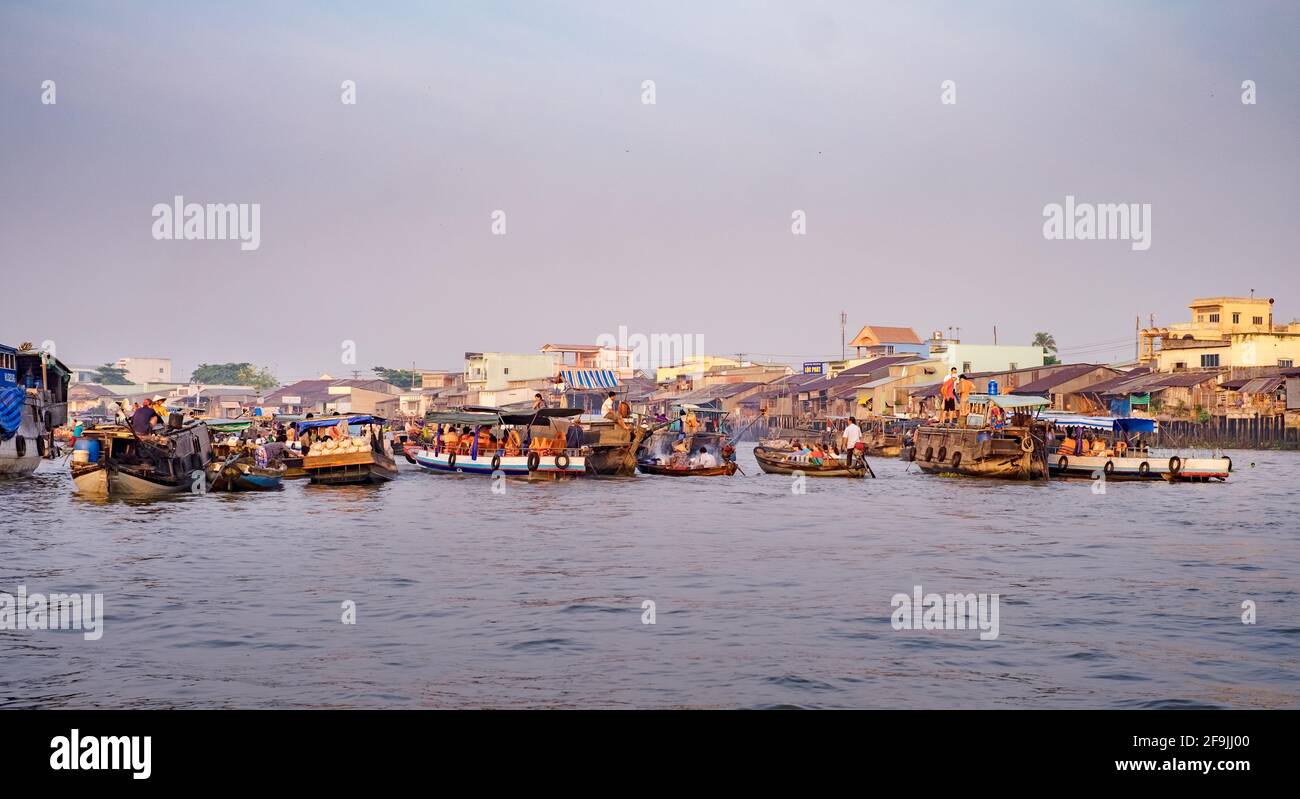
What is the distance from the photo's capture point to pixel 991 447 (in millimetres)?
33344

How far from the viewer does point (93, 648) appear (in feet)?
33.0

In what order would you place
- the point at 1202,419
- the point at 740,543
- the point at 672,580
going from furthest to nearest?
the point at 1202,419, the point at 740,543, the point at 672,580

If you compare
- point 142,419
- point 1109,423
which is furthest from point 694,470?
point 142,419

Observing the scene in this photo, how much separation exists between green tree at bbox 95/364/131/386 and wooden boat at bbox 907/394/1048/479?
93500mm

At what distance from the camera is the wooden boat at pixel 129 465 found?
25016mm

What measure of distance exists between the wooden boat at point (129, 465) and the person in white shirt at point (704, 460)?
49.8 feet

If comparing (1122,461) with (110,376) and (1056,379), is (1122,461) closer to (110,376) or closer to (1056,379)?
(1056,379)

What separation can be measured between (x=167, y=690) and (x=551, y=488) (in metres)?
22.1

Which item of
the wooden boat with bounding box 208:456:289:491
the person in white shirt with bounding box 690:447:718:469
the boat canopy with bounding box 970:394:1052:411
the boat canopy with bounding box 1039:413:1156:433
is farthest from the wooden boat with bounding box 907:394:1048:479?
the wooden boat with bounding box 208:456:289:491

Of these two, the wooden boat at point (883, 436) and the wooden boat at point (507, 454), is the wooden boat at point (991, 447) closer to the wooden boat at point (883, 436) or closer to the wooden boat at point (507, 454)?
the wooden boat at point (507, 454)
